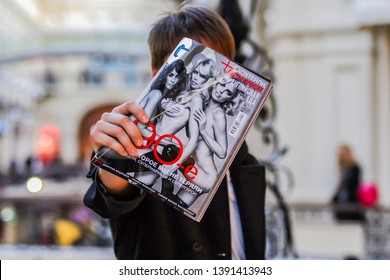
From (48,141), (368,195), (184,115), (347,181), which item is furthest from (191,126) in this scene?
(48,141)

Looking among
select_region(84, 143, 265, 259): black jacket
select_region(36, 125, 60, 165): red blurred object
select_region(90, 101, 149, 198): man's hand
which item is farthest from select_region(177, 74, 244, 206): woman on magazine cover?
select_region(36, 125, 60, 165): red blurred object

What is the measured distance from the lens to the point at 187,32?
1.15 metres

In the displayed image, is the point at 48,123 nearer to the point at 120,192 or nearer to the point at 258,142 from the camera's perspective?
the point at 258,142

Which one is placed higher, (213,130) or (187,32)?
(187,32)

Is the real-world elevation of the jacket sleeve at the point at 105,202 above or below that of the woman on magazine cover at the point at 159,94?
below

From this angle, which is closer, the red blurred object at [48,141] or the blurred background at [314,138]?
the blurred background at [314,138]

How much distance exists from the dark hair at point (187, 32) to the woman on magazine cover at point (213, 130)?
17 cm

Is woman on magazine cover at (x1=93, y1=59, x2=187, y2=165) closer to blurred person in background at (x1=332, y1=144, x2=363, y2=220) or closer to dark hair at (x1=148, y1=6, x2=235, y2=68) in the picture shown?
dark hair at (x1=148, y1=6, x2=235, y2=68)

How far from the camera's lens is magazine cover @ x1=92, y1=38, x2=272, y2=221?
3.15ft

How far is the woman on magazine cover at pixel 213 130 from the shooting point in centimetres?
97

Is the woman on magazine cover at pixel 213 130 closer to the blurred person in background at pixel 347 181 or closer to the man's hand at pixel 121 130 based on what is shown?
the man's hand at pixel 121 130

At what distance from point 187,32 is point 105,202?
1.27ft

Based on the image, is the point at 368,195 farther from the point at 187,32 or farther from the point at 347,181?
the point at 187,32

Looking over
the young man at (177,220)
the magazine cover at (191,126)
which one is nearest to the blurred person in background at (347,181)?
the young man at (177,220)
